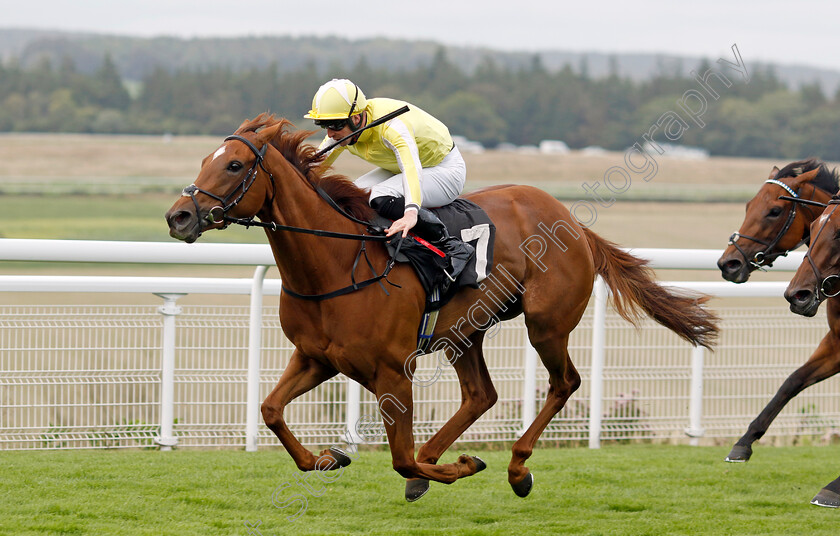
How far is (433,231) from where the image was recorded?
3.93 m

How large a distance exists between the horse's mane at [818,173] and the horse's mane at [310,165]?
2.31 meters

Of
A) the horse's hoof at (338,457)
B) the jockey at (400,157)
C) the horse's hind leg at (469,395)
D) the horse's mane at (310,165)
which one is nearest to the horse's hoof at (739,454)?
the horse's hind leg at (469,395)

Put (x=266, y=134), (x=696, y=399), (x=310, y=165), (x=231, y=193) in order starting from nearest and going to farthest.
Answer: (x=231, y=193), (x=266, y=134), (x=310, y=165), (x=696, y=399)

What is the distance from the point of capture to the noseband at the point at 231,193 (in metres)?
3.30

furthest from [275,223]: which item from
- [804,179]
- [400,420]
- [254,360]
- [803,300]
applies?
[804,179]

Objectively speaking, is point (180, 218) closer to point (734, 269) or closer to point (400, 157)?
point (400, 157)

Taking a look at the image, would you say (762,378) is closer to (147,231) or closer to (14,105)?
(147,231)

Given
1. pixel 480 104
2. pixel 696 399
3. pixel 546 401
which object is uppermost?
pixel 480 104

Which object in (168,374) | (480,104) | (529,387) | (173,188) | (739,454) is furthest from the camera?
(480,104)

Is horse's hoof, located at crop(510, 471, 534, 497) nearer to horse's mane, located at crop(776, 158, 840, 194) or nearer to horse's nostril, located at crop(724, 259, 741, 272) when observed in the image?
horse's nostril, located at crop(724, 259, 741, 272)

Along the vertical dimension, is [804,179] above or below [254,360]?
above

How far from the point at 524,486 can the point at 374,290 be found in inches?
47.1

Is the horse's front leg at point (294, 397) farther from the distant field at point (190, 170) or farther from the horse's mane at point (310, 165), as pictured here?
the distant field at point (190, 170)

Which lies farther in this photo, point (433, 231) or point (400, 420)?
point (433, 231)
